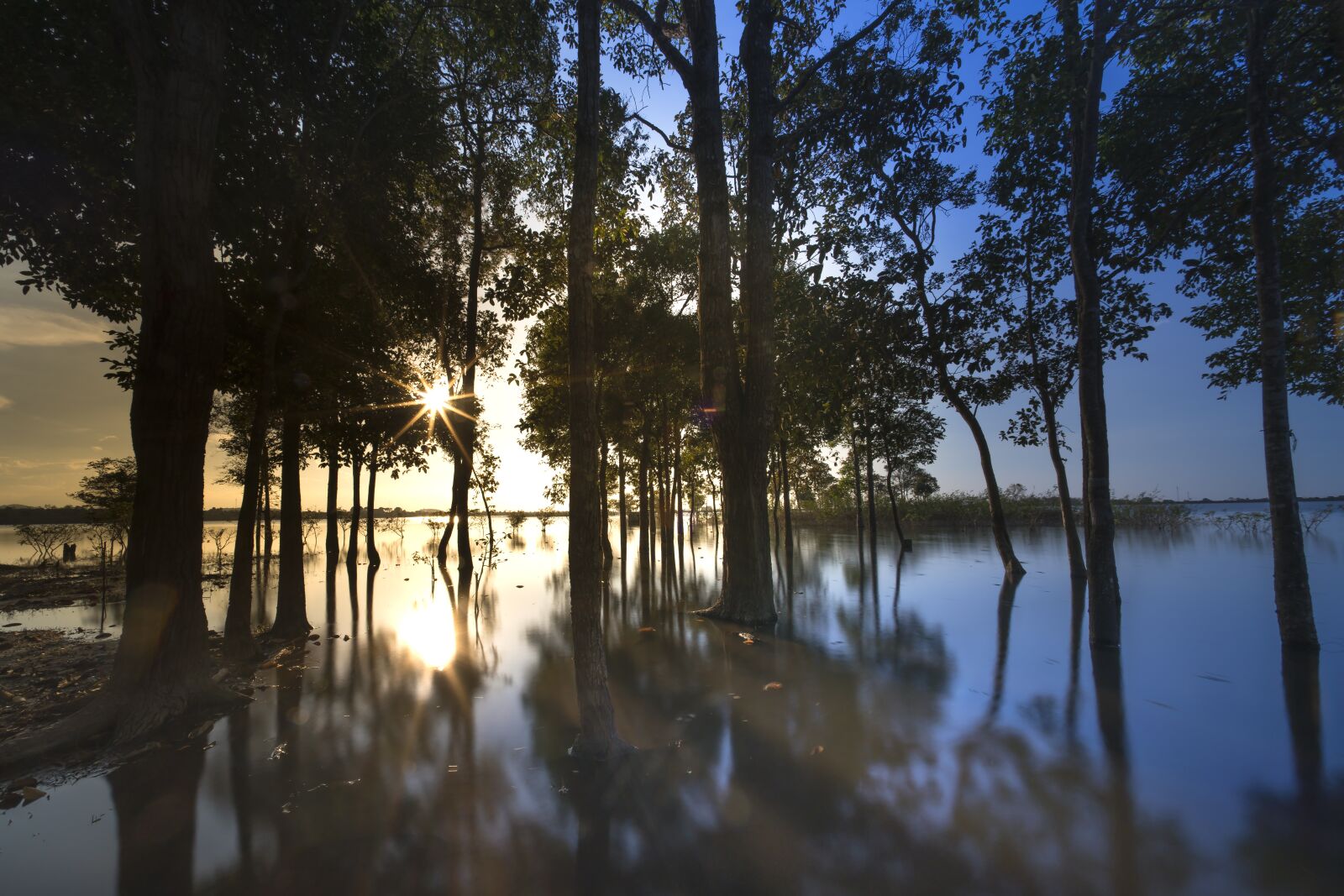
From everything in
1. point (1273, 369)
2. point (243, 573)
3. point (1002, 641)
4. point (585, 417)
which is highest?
point (1273, 369)

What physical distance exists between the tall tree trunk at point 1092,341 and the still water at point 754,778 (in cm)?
102

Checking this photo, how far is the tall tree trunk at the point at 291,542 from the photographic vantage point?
1038cm

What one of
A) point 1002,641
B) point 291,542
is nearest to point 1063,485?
point 1002,641

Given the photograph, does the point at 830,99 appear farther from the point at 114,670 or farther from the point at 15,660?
the point at 15,660

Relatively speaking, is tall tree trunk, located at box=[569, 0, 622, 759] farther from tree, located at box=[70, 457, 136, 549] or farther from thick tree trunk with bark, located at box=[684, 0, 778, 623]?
tree, located at box=[70, 457, 136, 549]

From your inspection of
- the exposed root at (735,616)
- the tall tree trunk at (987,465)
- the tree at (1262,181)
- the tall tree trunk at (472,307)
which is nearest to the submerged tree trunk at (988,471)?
the tall tree trunk at (987,465)

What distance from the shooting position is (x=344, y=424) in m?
11.6

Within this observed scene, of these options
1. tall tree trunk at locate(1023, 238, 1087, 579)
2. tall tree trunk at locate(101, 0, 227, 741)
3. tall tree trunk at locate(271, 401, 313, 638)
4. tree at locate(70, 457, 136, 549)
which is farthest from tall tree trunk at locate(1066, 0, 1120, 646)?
tree at locate(70, 457, 136, 549)

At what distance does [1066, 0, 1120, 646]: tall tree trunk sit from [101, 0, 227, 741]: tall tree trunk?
11549 mm

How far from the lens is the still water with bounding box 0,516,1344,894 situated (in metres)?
3.62

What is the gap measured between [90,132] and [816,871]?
11457 millimetres

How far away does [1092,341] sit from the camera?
882 cm

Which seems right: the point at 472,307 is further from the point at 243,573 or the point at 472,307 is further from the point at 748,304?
the point at 243,573

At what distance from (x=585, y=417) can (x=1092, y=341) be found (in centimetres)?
835
